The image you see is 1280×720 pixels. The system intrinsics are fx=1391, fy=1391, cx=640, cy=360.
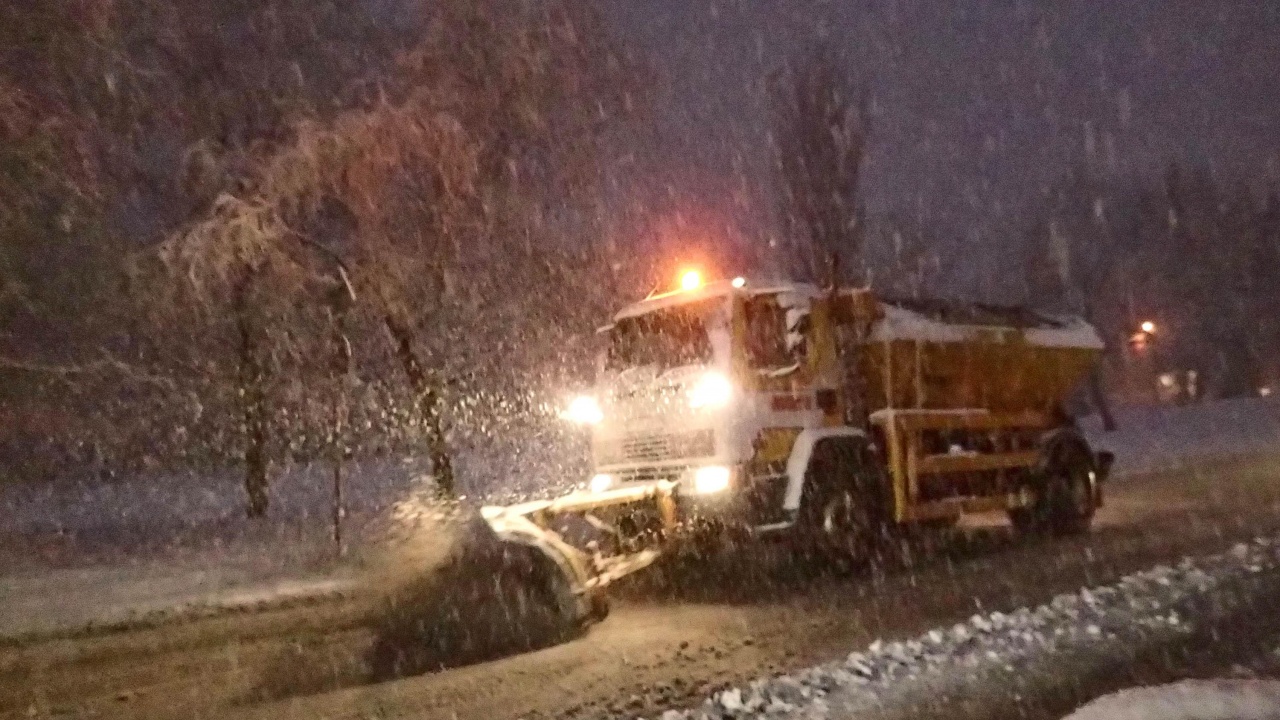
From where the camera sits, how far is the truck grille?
12.2 m

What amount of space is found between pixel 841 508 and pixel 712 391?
188 centimetres

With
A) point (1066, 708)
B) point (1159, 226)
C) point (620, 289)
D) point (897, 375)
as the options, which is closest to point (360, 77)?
point (620, 289)

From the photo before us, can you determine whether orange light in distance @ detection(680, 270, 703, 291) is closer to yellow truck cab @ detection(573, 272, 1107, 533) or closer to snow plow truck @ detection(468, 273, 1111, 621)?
snow plow truck @ detection(468, 273, 1111, 621)

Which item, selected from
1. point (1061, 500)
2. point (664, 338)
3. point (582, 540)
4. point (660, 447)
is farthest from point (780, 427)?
point (1061, 500)

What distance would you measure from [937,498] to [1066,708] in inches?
248

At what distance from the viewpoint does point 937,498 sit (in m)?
14.0

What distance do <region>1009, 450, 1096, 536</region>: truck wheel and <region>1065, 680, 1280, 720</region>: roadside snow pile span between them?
8.14 metres

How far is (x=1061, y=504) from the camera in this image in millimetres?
15664

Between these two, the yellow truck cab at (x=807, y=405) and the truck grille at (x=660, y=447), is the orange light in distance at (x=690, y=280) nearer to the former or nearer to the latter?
the yellow truck cab at (x=807, y=405)

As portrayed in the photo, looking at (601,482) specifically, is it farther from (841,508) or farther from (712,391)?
(841,508)

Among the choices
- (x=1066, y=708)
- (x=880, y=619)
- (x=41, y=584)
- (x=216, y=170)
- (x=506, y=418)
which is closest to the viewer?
(x=1066, y=708)

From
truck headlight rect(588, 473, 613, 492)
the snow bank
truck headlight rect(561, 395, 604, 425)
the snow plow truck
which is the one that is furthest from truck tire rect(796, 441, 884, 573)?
the snow bank

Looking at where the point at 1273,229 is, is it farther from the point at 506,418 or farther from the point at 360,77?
the point at 360,77

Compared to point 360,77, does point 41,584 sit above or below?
below
